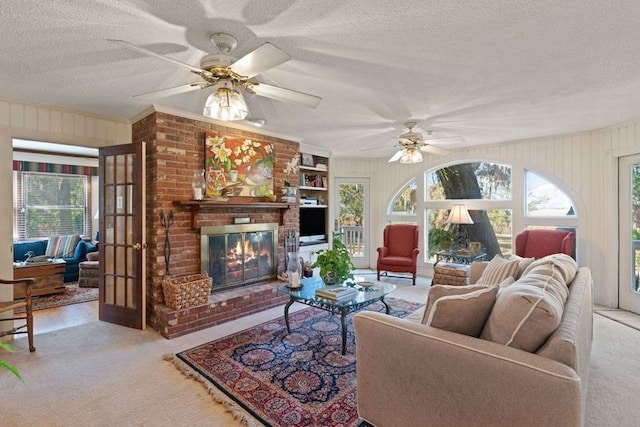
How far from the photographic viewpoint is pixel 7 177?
124 inches

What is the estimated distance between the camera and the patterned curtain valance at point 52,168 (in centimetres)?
Answer: 602

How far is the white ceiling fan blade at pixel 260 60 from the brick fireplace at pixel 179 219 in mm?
1951

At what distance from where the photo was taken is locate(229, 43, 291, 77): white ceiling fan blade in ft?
5.53

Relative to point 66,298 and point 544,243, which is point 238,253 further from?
point 544,243

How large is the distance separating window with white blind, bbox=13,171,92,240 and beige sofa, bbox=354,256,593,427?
7126mm

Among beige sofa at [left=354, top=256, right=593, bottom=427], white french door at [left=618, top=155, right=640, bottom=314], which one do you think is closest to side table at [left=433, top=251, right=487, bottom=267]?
white french door at [left=618, top=155, right=640, bottom=314]

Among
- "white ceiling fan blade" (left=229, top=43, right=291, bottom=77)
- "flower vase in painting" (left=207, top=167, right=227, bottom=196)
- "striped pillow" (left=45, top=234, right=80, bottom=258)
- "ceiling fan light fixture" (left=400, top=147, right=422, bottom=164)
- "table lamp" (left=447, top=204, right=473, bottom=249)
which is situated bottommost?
"striped pillow" (left=45, top=234, right=80, bottom=258)

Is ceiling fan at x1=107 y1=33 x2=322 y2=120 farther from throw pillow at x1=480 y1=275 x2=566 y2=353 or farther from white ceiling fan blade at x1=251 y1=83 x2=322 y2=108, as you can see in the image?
throw pillow at x1=480 y1=275 x2=566 y2=353

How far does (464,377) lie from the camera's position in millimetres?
1446

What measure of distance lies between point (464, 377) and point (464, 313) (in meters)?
0.32

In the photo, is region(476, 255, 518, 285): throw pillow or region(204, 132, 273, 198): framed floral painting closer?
region(476, 255, 518, 285): throw pillow

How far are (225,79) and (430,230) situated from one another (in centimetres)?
498

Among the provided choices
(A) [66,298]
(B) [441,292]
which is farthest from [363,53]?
(A) [66,298]

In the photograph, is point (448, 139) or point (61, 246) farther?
point (61, 246)
